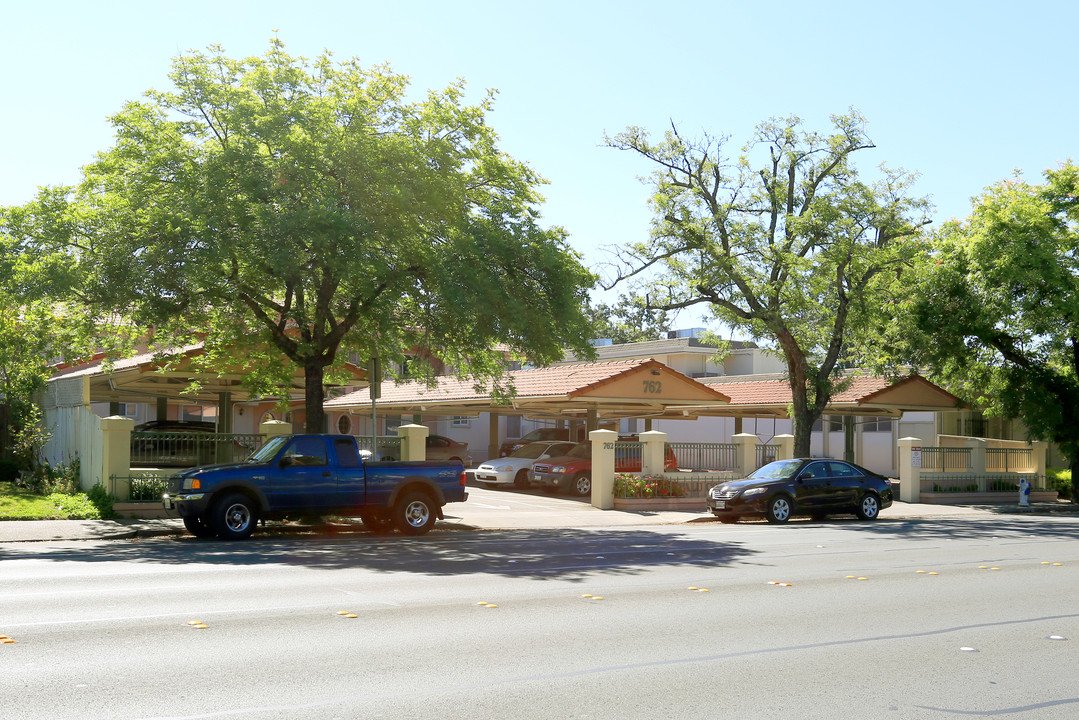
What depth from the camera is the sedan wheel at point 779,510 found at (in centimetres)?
2180

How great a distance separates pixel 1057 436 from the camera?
→ 29.8 metres

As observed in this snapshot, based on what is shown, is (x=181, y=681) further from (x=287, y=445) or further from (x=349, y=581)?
(x=287, y=445)

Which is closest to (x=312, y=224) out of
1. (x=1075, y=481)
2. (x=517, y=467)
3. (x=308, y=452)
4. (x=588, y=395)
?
(x=308, y=452)

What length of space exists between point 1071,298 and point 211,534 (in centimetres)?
2185

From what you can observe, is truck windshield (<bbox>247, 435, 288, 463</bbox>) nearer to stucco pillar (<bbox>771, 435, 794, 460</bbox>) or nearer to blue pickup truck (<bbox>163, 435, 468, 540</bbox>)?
blue pickup truck (<bbox>163, 435, 468, 540</bbox>)

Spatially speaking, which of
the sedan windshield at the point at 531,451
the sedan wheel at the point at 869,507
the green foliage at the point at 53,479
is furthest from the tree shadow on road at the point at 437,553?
the sedan windshield at the point at 531,451

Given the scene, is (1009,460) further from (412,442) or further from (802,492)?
(412,442)

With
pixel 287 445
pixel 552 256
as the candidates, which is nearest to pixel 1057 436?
pixel 552 256

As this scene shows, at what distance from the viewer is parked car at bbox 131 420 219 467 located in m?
19.6

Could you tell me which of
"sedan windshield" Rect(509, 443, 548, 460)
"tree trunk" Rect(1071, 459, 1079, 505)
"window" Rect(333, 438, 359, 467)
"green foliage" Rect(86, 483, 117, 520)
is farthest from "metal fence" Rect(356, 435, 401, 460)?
"tree trunk" Rect(1071, 459, 1079, 505)

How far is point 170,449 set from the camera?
1988cm

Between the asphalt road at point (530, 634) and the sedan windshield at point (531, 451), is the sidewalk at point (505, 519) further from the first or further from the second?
the sedan windshield at point (531, 451)

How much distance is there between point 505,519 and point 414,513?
13.7 feet

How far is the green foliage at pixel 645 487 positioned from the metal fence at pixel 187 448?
8884 mm
